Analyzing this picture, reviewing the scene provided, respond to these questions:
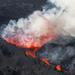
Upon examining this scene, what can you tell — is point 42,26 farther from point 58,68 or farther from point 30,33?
point 58,68

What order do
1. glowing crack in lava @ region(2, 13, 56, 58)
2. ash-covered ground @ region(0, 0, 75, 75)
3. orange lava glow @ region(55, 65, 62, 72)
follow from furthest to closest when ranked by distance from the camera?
glowing crack in lava @ region(2, 13, 56, 58) → ash-covered ground @ region(0, 0, 75, 75) → orange lava glow @ region(55, 65, 62, 72)

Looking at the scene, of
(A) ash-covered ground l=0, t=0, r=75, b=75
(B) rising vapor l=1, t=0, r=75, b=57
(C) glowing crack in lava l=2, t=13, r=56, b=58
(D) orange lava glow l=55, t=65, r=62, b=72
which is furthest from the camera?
(B) rising vapor l=1, t=0, r=75, b=57

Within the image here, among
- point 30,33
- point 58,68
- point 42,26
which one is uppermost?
point 42,26

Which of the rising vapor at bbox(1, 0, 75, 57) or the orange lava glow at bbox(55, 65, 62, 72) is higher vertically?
the rising vapor at bbox(1, 0, 75, 57)

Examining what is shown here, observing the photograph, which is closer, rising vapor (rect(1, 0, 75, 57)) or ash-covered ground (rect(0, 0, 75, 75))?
ash-covered ground (rect(0, 0, 75, 75))

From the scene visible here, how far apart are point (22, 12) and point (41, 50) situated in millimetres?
7107

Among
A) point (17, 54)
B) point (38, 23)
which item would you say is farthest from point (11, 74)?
point (38, 23)

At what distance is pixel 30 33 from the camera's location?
2355cm

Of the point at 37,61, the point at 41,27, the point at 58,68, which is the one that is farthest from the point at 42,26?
the point at 58,68

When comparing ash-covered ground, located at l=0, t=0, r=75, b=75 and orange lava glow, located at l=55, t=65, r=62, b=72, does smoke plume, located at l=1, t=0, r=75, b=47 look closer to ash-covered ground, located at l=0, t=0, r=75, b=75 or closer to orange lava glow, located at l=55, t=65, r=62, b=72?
ash-covered ground, located at l=0, t=0, r=75, b=75

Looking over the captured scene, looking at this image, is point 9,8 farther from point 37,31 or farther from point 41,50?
point 41,50

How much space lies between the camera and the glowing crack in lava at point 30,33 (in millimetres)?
22391

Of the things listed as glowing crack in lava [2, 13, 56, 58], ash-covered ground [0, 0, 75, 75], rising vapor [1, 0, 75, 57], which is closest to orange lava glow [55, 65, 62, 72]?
ash-covered ground [0, 0, 75, 75]

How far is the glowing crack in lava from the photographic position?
22391mm
